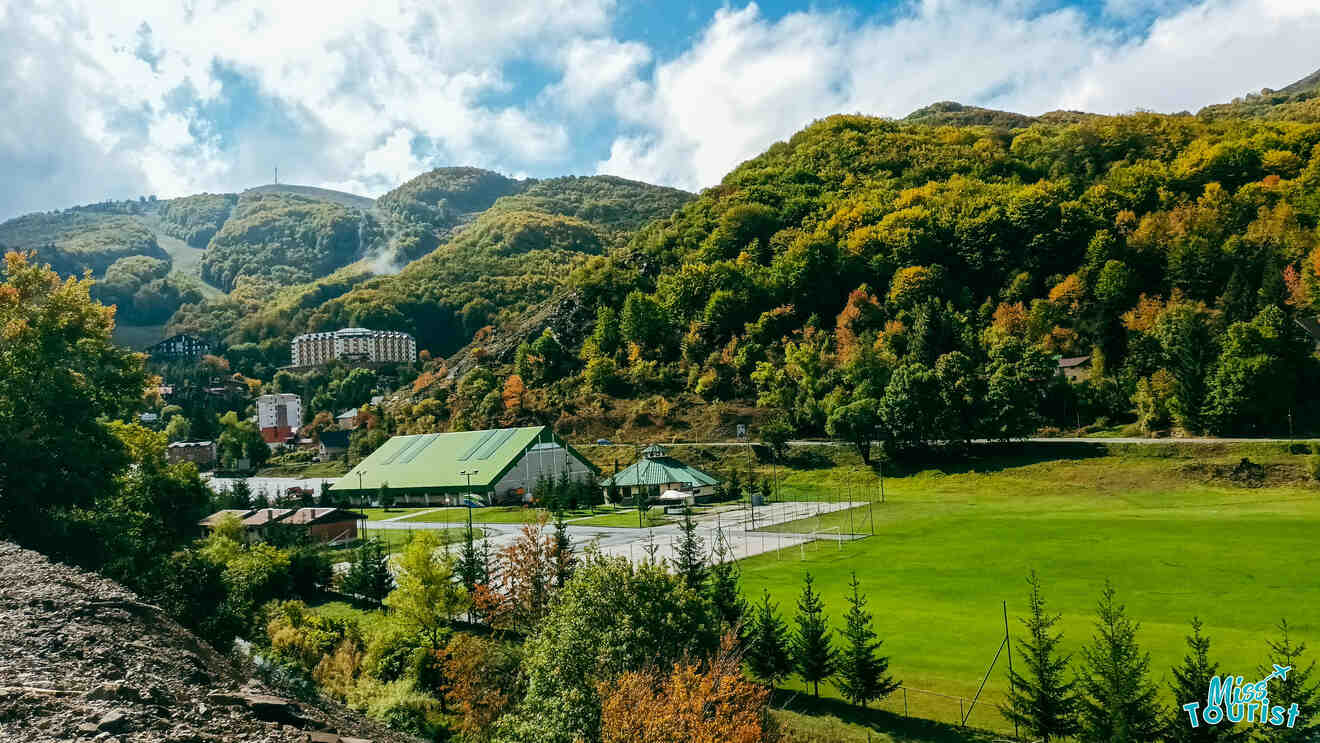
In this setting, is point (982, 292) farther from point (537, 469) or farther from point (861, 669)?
point (861, 669)

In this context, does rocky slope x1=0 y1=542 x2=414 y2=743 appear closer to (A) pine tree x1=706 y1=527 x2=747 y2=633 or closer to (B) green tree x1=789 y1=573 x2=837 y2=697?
(A) pine tree x1=706 y1=527 x2=747 y2=633

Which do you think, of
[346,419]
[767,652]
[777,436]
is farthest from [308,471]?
[767,652]

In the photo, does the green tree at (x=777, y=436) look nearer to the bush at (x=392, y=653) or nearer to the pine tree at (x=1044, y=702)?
the bush at (x=392, y=653)

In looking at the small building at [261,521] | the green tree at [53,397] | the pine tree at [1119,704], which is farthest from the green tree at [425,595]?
the small building at [261,521]

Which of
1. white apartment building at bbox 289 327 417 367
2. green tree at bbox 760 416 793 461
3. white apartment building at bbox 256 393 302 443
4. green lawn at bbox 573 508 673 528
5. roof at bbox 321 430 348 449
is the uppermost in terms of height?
white apartment building at bbox 289 327 417 367

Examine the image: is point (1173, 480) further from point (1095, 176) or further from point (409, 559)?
point (1095, 176)

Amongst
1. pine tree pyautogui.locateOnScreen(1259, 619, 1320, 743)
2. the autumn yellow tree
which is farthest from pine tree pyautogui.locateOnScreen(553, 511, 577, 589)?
pine tree pyautogui.locateOnScreen(1259, 619, 1320, 743)
